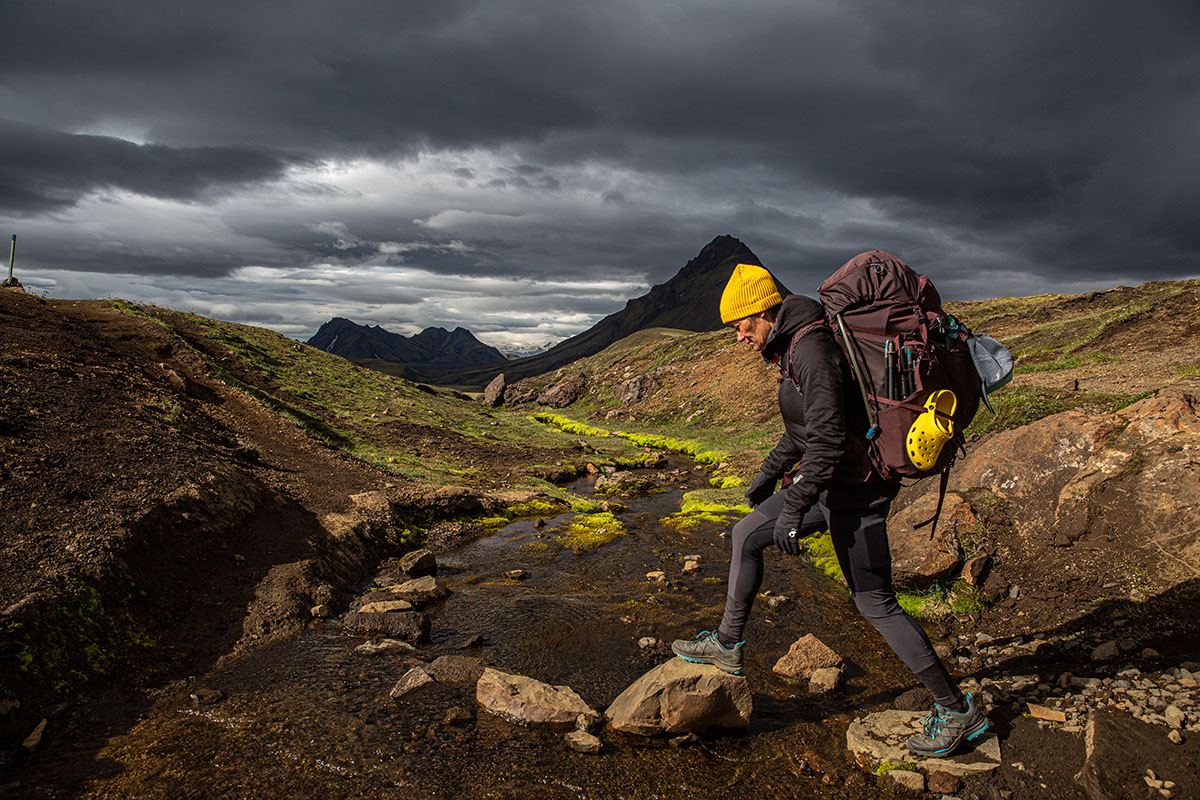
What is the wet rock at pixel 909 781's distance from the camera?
5.07 meters

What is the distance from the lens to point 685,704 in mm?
6031

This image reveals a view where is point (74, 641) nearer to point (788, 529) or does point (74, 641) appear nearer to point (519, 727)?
point (519, 727)

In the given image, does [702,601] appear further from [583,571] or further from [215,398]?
[215,398]

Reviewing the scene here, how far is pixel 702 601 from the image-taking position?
33.6 feet

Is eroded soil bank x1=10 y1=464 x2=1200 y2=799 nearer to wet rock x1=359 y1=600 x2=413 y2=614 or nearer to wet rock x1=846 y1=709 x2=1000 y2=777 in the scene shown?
wet rock x1=846 y1=709 x2=1000 y2=777

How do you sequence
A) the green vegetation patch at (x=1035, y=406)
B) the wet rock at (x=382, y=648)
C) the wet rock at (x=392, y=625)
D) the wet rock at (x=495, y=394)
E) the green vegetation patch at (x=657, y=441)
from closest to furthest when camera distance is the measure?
the wet rock at (x=382, y=648)
the wet rock at (x=392, y=625)
the green vegetation patch at (x=1035, y=406)
the green vegetation patch at (x=657, y=441)
the wet rock at (x=495, y=394)

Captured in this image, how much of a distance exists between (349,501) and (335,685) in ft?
27.3

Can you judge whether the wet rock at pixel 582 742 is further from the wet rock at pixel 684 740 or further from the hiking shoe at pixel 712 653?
the hiking shoe at pixel 712 653

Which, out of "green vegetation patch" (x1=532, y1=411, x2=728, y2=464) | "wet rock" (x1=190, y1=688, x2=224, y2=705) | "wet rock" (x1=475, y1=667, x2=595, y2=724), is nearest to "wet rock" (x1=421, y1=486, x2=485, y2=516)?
"wet rock" (x1=190, y1=688, x2=224, y2=705)

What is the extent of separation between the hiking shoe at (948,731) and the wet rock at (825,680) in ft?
5.49

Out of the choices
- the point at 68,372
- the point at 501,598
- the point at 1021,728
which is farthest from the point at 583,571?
the point at 68,372

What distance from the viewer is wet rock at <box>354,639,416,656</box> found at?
802 centimetres

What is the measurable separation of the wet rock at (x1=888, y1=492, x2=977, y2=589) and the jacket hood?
5.76 m

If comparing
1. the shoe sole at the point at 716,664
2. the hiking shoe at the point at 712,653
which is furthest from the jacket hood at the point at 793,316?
the shoe sole at the point at 716,664
